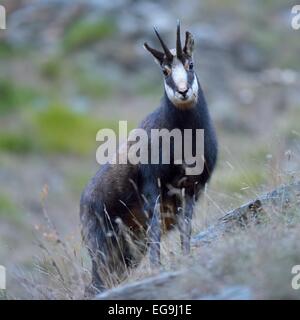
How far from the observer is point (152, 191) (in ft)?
31.3

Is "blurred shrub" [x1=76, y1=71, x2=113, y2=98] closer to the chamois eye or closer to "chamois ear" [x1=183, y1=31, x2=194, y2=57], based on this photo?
"chamois ear" [x1=183, y1=31, x2=194, y2=57]

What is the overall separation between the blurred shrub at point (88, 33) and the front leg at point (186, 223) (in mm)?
24714

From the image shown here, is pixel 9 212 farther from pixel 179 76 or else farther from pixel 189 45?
pixel 179 76

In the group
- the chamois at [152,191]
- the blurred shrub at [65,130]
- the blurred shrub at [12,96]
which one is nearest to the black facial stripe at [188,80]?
the chamois at [152,191]

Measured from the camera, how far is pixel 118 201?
9.90m

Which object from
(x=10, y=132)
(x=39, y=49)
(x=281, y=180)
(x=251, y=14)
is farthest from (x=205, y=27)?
(x=281, y=180)

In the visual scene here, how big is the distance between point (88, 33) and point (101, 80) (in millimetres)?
3964

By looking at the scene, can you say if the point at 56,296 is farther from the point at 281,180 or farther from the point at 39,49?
the point at 39,49

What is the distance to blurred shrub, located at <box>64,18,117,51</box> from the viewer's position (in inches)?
1337

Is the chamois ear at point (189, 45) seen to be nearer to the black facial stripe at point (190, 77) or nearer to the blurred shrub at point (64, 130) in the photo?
the black facial stripe at point (190, 77)

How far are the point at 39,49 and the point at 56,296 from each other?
85.7 feet

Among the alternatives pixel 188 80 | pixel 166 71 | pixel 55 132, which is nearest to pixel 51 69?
pixel 55 132

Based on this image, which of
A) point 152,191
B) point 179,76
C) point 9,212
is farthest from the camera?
point 9,212

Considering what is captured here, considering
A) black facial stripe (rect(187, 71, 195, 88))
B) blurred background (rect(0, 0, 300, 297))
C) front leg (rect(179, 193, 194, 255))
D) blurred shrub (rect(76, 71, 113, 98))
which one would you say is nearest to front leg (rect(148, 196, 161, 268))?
front leg (rect(179, 193, 194, 255))
